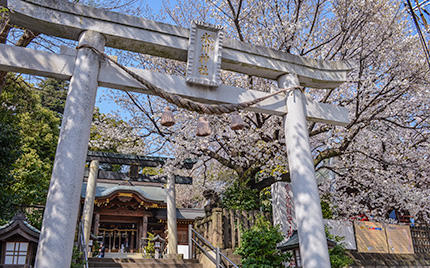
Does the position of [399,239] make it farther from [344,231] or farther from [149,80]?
[149,80]

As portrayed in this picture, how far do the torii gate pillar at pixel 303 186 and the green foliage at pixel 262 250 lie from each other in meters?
1.91

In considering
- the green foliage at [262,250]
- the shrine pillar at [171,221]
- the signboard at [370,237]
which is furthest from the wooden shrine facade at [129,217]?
the signboard at [370,237]

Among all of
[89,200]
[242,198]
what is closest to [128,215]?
[89,200]

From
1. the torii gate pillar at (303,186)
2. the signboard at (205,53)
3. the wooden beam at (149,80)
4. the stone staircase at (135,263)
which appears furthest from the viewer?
the stone staircase at (135,263)

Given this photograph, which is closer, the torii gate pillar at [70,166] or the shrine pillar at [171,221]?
the torii gate pillar at [70,166]

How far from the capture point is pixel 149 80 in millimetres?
4699

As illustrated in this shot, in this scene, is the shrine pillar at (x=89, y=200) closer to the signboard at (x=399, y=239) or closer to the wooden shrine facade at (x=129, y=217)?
the wooden shrine facade at (x=129, y=217)

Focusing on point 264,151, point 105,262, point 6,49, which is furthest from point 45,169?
point 6,49

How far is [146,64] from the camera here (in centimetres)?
1045

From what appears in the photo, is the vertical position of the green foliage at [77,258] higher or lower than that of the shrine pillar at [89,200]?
lower

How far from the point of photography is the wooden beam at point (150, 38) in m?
4.43

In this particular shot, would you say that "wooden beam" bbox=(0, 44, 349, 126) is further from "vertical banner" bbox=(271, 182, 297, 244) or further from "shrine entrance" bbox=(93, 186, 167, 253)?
"shrine entrance" bbox=(93, 186, 167, 253)

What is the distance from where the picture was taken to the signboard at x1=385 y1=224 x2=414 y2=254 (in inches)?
346

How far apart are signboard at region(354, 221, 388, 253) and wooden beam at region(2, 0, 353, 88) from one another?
177 inches
